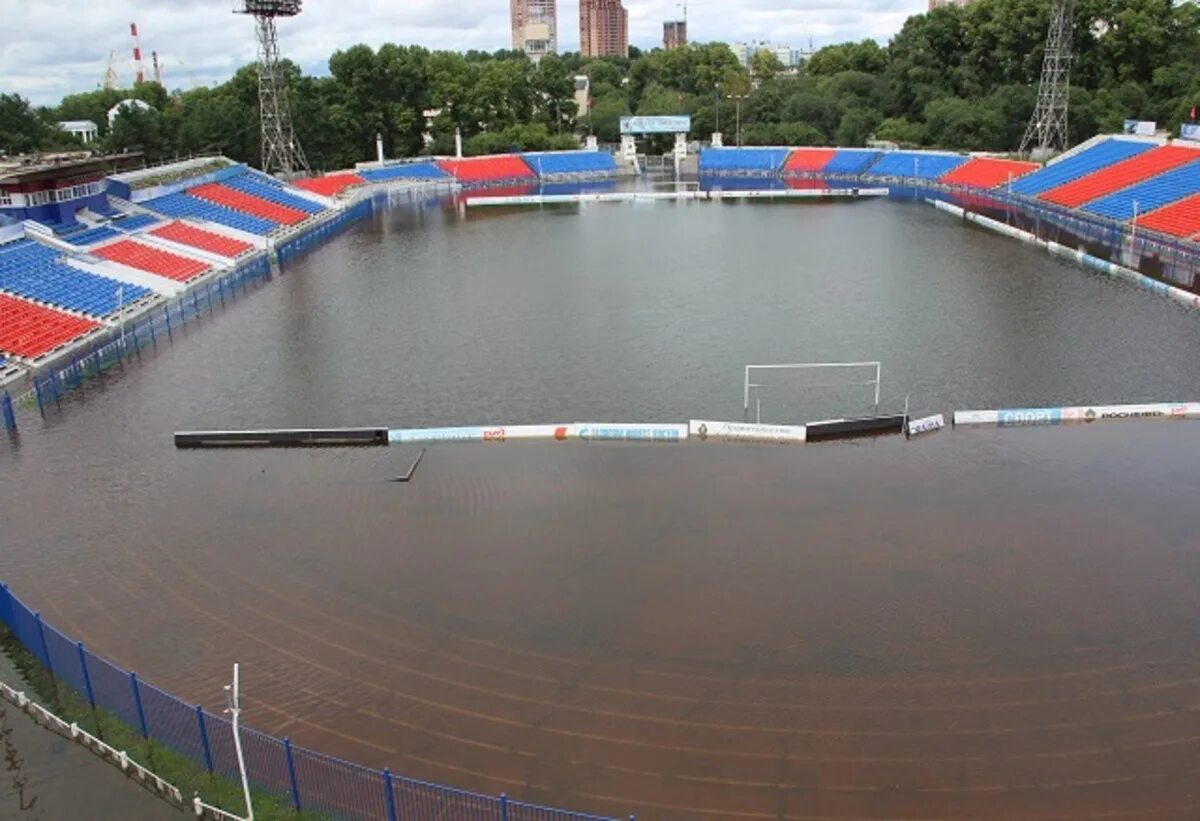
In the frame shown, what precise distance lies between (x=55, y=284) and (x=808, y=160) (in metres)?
58.0

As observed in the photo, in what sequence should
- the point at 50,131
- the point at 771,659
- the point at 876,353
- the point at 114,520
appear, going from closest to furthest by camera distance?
the point at 771,659
the point at 114,520
the point at 876,353
the point at 50,131

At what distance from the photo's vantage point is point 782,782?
10836mm

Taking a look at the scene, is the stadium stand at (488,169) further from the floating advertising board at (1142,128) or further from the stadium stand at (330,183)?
the floating advertising board at (1142,128)

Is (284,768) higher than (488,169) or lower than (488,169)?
lower

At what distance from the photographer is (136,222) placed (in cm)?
4269

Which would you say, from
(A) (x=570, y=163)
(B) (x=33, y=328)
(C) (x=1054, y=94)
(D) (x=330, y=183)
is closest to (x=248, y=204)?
(D) (x=330, y=183)

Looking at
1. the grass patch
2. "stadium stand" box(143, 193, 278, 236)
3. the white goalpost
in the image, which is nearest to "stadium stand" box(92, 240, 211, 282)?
"stadium stand" box(143, 193, 278, 236)

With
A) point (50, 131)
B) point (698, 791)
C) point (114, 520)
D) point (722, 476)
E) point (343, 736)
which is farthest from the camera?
point (50, 131)

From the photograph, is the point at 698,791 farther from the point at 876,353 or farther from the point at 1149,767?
the point at 876,353

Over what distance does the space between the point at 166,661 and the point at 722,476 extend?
10294 mm

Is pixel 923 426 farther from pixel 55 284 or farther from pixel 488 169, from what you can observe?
pixel 488 169

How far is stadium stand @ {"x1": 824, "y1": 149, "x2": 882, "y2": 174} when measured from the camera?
72.6 m

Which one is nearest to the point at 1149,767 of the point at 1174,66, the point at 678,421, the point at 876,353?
the point at 678,421

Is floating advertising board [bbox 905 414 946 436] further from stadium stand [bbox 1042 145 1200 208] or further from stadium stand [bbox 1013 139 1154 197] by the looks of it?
stadium stand [bbox 1013 139 1154 197]
